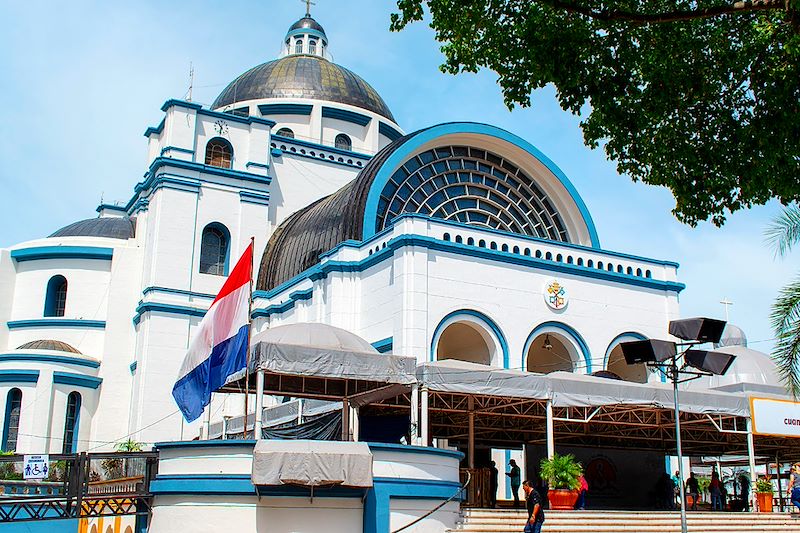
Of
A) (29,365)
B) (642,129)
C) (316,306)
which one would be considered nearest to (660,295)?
(316,306)

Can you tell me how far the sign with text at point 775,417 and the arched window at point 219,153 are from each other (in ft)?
68.1

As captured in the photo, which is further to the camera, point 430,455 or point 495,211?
point 495,211

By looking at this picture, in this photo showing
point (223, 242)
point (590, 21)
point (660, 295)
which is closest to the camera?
point (590, 21)

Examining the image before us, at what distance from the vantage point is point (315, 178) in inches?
1459

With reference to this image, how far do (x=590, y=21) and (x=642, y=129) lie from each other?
5.68 ft

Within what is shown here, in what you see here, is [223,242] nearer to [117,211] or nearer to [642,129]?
[117,211]

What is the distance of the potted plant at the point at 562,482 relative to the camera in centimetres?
1911

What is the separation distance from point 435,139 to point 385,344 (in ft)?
26.2

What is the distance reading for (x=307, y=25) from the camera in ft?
153

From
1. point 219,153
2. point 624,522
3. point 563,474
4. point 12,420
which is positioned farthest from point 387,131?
point 624,522

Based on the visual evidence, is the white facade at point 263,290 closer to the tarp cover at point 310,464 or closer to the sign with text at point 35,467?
the tarp cover at point 310,464

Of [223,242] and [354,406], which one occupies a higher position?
[223,242]

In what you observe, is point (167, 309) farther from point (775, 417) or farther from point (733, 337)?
point (733, 337)

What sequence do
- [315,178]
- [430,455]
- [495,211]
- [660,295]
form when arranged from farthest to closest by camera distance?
1. [315,178]
2. [495,211]
3. [660,295]
4. [430,455]
